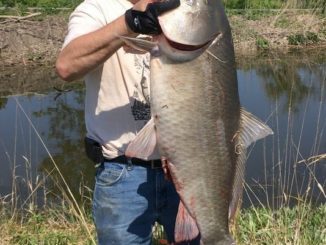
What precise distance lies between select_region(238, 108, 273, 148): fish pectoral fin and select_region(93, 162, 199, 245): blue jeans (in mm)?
452

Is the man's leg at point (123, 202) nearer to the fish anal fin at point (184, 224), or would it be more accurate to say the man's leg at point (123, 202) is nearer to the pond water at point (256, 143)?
the fish anal fin at point (184, 224)

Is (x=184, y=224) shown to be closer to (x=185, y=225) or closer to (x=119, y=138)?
Result: (x=185, y=225)

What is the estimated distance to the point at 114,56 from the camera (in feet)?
8.10

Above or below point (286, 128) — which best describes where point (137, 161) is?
above

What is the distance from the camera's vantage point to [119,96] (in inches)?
97.9

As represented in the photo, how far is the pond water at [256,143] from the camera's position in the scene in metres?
6.17

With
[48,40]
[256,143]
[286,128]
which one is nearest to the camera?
[256,143]

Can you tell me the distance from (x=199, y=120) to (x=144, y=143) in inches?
9.6

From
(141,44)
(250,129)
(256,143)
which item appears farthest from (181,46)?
(256,143)

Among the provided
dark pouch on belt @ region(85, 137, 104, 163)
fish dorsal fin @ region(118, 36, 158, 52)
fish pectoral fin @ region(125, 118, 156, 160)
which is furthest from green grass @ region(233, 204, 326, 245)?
fish dorsal fin @ region(118, 36, 158, 52)

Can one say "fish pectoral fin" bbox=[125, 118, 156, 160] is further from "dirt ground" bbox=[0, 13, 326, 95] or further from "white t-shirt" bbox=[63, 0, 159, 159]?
"dirt ground" bbox=[0, 13, 326, 95]

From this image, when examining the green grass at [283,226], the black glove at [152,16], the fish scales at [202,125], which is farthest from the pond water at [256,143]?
the black glove at [152,16]

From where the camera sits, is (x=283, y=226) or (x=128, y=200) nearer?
(x=128, y=200)

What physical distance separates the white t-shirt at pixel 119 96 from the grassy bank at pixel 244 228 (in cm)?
147
